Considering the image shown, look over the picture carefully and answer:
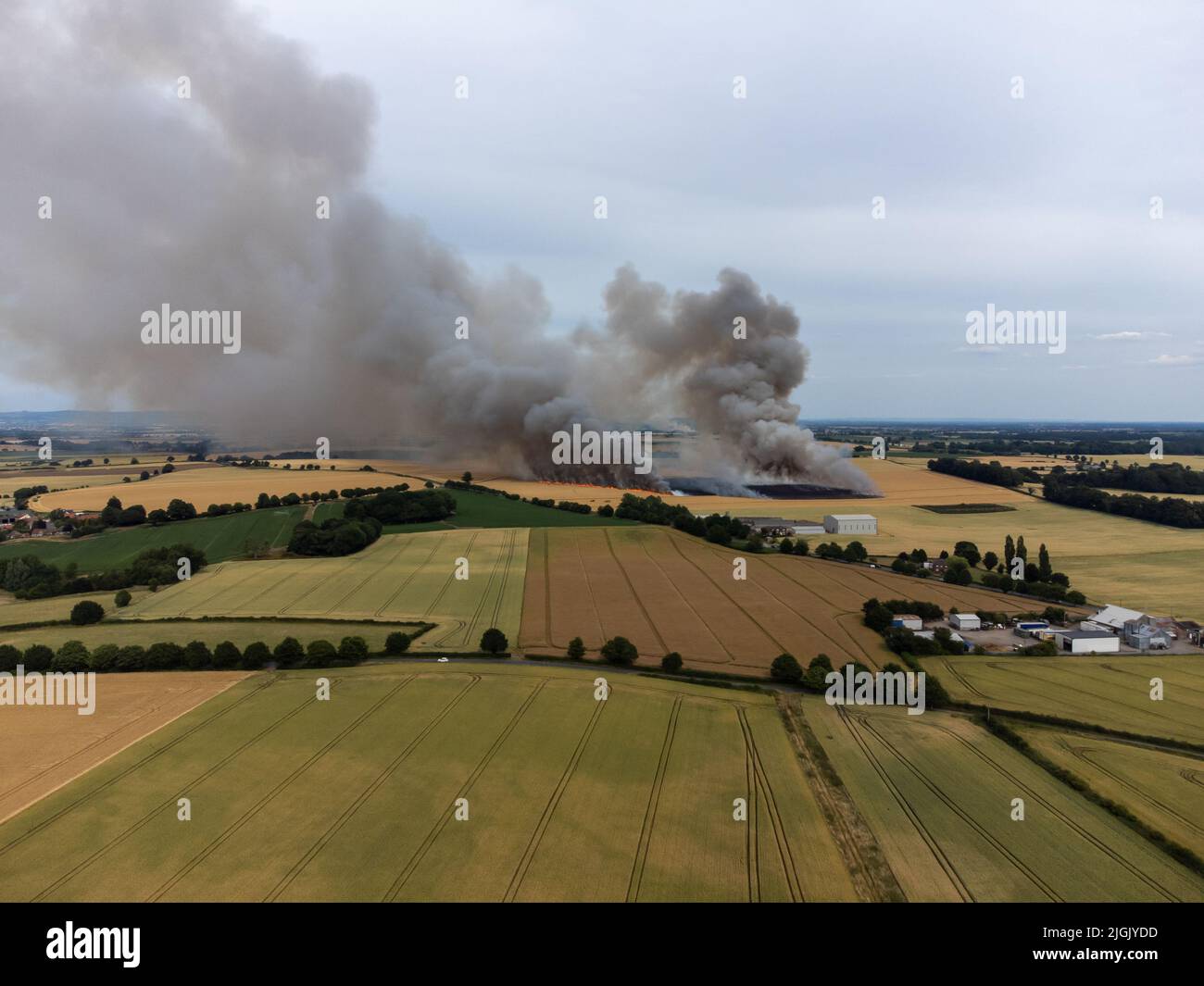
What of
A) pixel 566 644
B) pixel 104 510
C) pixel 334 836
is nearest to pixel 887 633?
pixel 566 644

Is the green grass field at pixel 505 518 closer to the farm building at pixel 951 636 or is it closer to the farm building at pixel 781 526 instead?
the farm building at pixel 781 526

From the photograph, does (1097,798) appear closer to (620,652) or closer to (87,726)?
(620,652)

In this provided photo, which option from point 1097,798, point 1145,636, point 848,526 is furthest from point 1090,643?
point 848,526

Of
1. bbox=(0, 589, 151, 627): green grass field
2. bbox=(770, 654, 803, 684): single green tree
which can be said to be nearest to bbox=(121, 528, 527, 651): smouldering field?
bbox=(0, 589, 151, 627): green grass field

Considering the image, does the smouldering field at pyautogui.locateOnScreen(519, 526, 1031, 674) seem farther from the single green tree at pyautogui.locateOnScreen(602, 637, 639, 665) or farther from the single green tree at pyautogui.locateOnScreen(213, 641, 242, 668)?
the single green tree at pyautogui.locateOnScreen(213, 641, 242, 668)

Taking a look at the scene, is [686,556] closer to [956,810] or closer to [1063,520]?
[956,810]

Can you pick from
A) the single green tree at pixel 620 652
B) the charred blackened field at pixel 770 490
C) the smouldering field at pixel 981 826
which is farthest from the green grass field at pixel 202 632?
Answer: the charred blackened field at pixel 770 490
